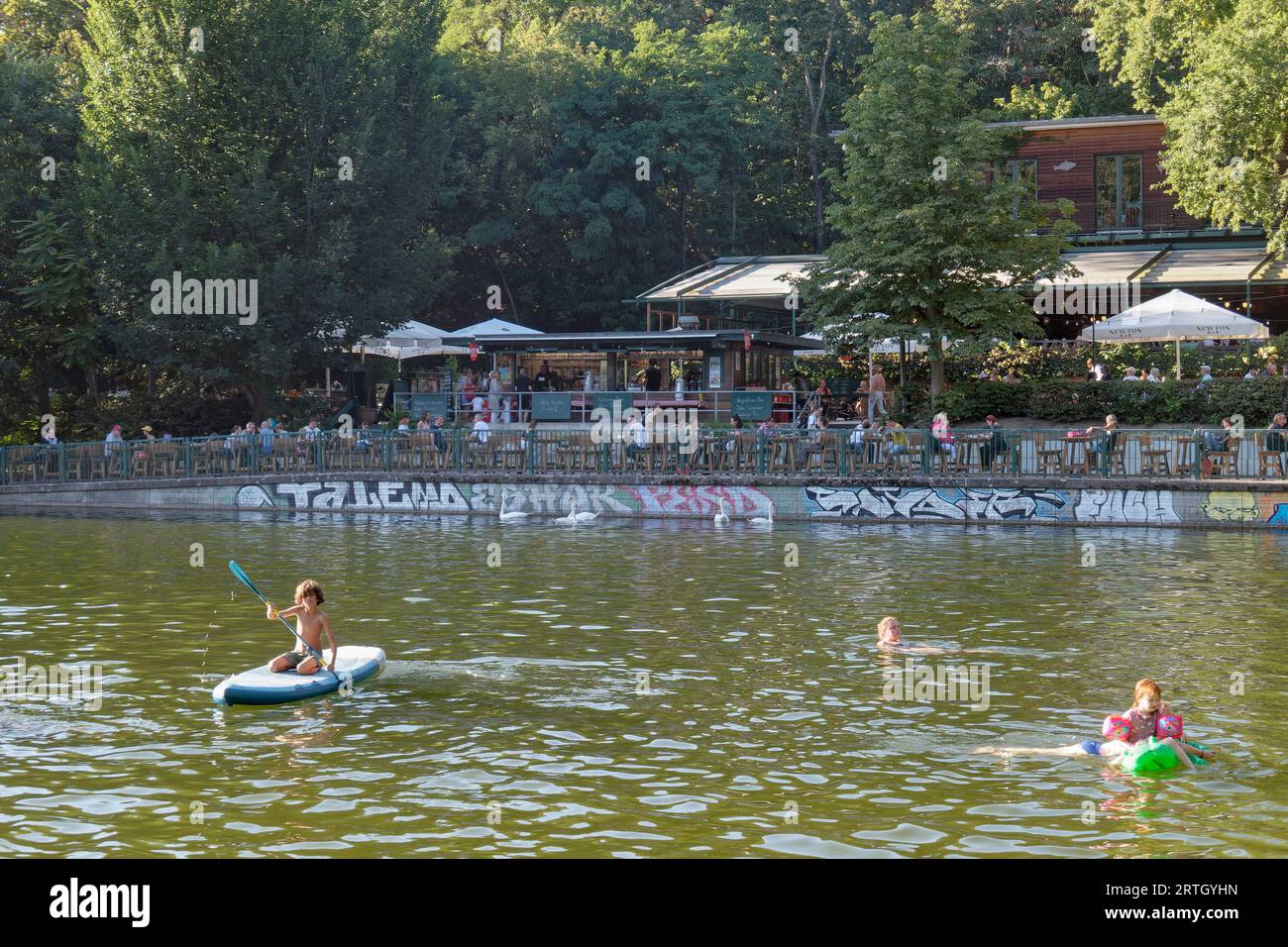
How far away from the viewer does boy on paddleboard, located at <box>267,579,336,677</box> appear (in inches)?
654

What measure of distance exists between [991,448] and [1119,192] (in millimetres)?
20417

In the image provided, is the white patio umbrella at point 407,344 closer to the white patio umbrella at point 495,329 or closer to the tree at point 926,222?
the white patio umbrella at point 495,329

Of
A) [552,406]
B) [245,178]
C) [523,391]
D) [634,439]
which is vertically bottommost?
[634,439]

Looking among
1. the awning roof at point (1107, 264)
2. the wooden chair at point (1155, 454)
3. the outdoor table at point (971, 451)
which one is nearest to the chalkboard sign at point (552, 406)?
the outdoor table at point (971, 451)

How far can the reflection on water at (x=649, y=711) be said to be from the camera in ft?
38.0

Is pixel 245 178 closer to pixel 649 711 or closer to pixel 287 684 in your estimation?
pixel 287 684

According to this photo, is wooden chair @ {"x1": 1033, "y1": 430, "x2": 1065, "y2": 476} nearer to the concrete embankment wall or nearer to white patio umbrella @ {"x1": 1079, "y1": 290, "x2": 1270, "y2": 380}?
the concrete embankment wall

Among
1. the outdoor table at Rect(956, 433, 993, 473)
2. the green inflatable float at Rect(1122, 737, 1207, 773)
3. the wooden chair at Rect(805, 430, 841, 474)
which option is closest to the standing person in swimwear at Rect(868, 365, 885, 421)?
the wooden chair at Rect(805, 430, 841, 474)

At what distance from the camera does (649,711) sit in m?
15.8

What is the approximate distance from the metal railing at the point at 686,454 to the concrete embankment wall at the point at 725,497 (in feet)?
1.09

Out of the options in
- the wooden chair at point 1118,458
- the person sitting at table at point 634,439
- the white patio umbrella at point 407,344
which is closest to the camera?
the wooden chair at point 1118,458

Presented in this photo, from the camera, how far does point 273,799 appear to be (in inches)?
488

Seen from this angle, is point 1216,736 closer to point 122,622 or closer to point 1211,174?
point 122,622

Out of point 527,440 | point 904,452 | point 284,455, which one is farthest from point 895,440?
point 284,455
